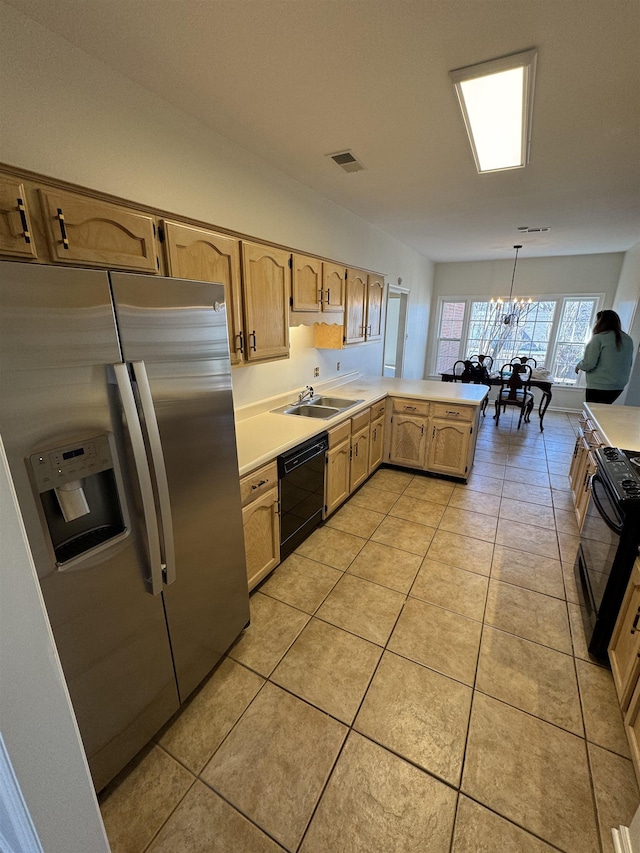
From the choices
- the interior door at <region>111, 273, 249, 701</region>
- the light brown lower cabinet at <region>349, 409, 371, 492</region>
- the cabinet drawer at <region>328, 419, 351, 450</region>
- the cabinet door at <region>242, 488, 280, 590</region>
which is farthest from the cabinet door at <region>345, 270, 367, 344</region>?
the interior door at <region>111, 273, 249, 701</region>

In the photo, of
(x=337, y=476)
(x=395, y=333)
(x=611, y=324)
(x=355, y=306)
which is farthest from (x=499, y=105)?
(x=395, y=333)

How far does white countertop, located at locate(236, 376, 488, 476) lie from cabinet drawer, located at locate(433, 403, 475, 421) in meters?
0.07

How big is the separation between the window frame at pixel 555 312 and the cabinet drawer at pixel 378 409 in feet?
14.8

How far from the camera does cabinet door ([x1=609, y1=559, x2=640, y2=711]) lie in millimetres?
1439

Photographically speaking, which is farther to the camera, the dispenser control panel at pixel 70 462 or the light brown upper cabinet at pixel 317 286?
the light brown upper cabinet at pixel 317 286

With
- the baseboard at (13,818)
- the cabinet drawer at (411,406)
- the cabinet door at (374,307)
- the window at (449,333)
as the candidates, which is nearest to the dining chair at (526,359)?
the window at (449,333)

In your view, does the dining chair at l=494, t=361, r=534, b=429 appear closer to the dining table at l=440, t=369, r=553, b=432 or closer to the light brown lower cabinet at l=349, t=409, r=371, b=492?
the dining table at l=440, t=369, r=553, b=432

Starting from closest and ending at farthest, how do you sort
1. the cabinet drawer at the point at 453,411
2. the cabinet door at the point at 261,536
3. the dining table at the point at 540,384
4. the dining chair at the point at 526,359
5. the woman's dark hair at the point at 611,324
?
the cabinet door at the point at 261,536 → the cabinet drawer at the point at 453,411 → the woman's dark hair at the point at 611,324 → the dining table at the point at 540,384 → the dining chair at the point at 526,359

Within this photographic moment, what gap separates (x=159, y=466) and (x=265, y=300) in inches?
54.7

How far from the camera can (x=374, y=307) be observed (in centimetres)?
387

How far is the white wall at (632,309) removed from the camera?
4641 millimetres

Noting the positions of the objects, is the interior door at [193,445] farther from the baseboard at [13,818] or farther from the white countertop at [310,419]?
the baseboard at [13,818]

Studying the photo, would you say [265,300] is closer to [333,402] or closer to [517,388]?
[333,402]

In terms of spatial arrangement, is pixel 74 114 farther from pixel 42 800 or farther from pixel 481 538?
pixel 481 538
